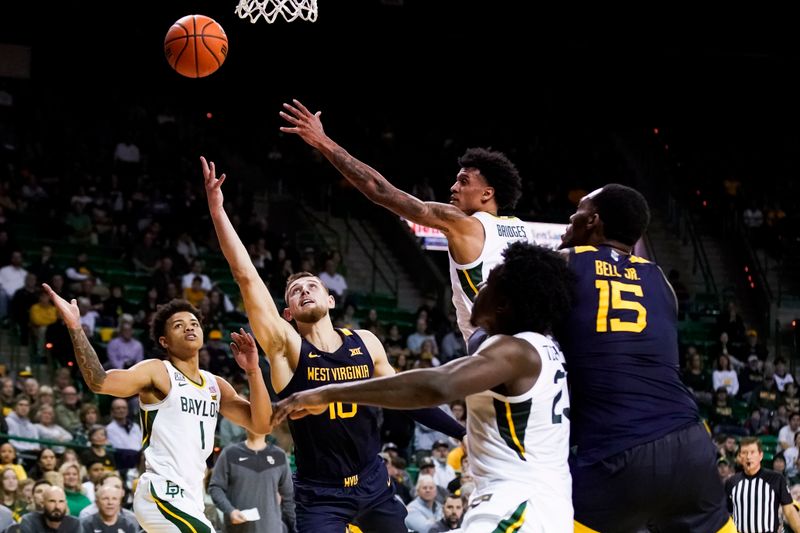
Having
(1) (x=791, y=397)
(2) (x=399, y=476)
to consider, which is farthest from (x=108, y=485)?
(1) (x=791, y=397)

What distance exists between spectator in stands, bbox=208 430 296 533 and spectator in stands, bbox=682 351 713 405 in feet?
31.3

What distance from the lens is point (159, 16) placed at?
24.7 meters

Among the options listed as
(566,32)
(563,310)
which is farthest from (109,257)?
(563,310)

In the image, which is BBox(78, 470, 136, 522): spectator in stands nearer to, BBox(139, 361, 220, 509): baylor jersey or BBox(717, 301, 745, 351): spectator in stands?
BBox(139, 361, 220, 509): baylor jersey

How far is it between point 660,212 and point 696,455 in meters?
22.6

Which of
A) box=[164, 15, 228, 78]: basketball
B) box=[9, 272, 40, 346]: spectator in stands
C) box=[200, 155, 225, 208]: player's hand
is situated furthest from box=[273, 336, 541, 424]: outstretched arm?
box=[9, 272, 40, 346]: spectator in stands

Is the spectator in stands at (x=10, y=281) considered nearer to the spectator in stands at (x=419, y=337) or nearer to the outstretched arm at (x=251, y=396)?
the spectator in stands at (x=419, y=337)

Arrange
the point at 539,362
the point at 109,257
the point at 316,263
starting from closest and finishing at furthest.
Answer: the point at 539,362 < the point at 109,257 < the point at 316,263

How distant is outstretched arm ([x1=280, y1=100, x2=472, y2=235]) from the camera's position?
23.1 feet

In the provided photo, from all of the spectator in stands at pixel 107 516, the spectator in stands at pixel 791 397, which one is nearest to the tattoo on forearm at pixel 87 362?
the spectator in stands at pixel 107 516

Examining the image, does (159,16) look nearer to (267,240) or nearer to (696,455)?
(267,240)

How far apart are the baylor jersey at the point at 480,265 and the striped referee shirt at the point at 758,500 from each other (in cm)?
587

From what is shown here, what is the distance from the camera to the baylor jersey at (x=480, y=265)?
7160mm

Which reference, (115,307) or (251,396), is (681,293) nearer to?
(115,307)
